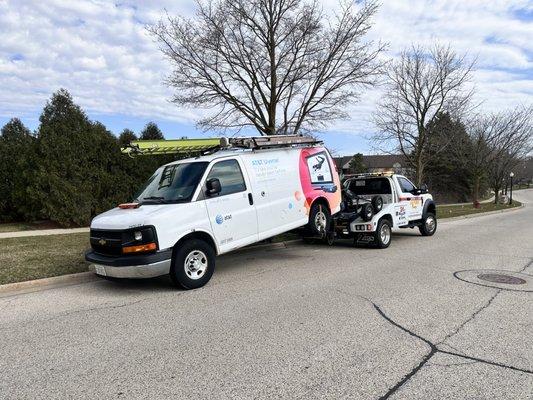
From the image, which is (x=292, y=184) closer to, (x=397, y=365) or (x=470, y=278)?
(x=470, y=278)

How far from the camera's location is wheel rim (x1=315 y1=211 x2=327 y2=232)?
9.61 m

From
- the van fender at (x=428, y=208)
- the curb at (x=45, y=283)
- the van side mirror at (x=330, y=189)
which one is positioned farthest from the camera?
the van fender at (x=428, y=208)

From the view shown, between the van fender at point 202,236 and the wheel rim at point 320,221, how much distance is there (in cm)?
276

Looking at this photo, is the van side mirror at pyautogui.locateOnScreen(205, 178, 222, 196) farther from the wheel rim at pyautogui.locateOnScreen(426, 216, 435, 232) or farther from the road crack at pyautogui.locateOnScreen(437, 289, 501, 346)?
the wheel rim at pyautogui.locateOnScreen(426, 216, 435, 232)

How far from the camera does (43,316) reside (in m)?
5.99

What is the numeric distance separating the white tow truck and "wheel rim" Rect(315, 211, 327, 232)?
1.33 meters

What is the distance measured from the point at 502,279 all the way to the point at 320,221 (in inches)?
140

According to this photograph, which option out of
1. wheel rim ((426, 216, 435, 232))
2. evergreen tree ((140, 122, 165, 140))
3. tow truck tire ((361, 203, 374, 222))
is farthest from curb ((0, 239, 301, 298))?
evergreen tree ((140, 122, 165, 140))

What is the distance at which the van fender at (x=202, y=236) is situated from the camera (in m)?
7.12

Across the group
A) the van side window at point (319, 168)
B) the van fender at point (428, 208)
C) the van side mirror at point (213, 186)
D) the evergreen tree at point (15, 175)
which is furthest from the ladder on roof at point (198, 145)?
the evergreen tree at point (15, 175)

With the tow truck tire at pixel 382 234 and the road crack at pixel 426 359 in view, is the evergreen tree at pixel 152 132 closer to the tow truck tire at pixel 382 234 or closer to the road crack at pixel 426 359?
the tow truck tire at pixel 382 234

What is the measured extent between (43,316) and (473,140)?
35.8m

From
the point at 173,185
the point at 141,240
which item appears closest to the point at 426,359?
the point at 141,240

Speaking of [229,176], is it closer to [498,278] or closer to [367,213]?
[367,213]
